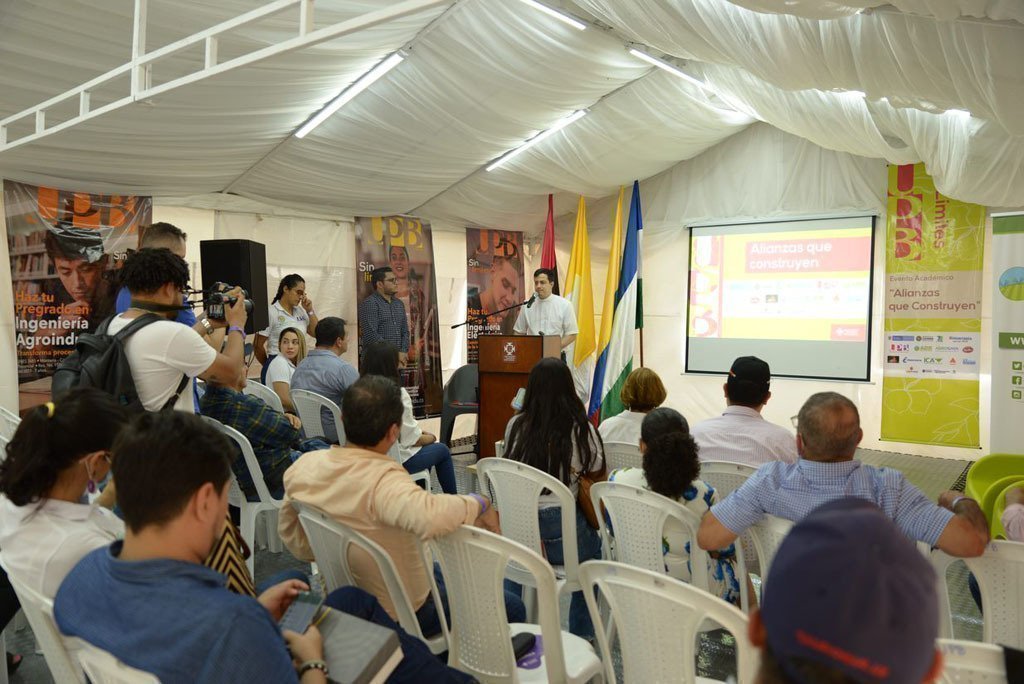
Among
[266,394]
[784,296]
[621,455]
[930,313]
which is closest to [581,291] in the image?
[784,296]

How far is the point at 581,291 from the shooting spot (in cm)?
783

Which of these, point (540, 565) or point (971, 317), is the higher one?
point (971, 317)

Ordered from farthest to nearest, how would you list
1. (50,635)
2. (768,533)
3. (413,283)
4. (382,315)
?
(413,283) → (382,315) → (768,533) → (50,635)

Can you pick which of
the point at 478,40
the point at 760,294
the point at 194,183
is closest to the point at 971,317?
the point at 760,294

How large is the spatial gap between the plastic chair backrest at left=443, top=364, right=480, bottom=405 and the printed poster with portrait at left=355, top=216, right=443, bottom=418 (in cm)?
121

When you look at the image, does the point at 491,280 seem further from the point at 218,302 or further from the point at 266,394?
the point at 218,302

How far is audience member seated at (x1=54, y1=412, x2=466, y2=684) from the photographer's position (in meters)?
1.08

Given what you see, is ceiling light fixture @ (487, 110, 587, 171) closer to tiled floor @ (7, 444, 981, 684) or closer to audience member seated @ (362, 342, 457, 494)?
audience member seated @ (362, 342, 457, 494)

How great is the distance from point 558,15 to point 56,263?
3801mm

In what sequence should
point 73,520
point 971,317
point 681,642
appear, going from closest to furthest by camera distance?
1. point 681,642
2. point 73,520
3. point 971,317

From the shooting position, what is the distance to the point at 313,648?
1.27 m

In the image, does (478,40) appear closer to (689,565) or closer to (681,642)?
(689,565)

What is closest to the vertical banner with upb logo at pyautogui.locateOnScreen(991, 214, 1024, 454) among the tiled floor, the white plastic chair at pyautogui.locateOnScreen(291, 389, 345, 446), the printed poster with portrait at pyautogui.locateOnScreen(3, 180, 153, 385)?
the tiled floor

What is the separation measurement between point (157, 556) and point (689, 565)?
5.46 ft
